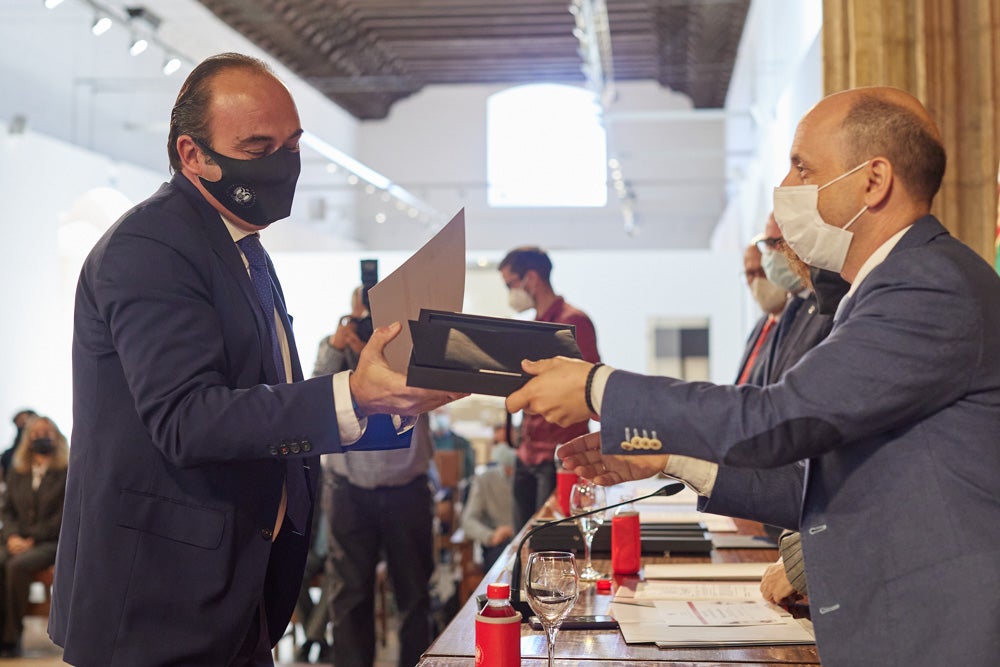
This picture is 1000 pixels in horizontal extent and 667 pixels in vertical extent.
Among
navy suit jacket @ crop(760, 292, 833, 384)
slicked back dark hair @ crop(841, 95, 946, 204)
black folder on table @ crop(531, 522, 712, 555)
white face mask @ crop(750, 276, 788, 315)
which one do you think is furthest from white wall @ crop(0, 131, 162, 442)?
slicked back dark hair @ crop(841, 95, 946, 204)

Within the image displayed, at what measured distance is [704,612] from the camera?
2062 mm

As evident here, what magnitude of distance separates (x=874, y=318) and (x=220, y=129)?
1103mm

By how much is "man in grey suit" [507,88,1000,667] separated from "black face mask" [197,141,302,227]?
64 cm

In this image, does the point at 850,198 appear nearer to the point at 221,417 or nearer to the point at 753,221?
the point at 221,417

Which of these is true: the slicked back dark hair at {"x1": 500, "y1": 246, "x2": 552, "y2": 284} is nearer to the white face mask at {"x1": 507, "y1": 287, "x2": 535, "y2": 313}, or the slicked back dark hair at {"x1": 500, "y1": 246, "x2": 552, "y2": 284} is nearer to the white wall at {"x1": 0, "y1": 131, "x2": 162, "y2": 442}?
the white face mask at {"x1": 507, "y1": 287, "x2": 535, "y2": 313}

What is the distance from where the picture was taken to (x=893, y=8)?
3598mm

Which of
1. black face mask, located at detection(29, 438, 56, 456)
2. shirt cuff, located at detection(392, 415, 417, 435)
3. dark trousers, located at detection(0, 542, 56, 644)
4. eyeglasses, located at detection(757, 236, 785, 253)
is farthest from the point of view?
black face mask, located at detection(29, 438, 56, 456)

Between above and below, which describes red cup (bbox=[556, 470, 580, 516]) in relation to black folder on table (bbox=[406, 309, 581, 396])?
below

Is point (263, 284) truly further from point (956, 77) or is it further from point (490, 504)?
point (490, 504)

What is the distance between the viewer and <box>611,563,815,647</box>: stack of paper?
73.9 inches

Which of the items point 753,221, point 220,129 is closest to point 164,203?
point 220,129

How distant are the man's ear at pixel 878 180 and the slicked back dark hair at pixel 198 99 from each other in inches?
40.3

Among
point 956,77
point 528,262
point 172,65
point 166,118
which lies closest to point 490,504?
point 528,262

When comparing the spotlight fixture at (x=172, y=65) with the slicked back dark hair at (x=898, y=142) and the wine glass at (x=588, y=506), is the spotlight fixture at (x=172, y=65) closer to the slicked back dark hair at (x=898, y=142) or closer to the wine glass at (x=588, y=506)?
the wine glass at (x=588, y=506)
